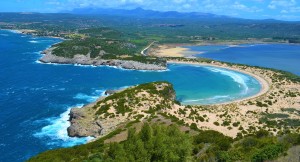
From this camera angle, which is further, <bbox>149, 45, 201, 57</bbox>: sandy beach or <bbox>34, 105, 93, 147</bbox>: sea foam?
<bbox>149, 45, 201, 57</bbox>: sandy beach

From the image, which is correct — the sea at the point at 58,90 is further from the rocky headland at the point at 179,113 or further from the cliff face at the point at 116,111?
the rocky headland at the point at 179,113

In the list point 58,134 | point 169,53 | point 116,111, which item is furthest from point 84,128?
point 169,53

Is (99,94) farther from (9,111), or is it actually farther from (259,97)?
(259,97)

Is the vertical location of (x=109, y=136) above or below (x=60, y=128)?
above

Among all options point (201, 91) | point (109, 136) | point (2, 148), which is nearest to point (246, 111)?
point (201, 91)

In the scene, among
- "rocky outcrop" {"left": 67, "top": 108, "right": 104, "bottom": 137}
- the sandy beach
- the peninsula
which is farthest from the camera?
the sandy beach

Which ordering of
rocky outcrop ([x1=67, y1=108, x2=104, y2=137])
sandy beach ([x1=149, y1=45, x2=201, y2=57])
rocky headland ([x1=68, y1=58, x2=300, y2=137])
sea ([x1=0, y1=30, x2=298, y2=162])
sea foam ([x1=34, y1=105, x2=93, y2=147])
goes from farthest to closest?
1. sandy beach ([x1=149, y1=45, x2=201, y2=57])
2. rocky headland ([x1=68, y1=58, x2=300, y2=137])
3. rocky outcrop ([x1=67, y1=108, x2=104, y2=137])
4. sea ([x1=0, y1=30, x2=298, y2=162])
5. sea foam ([x1=34, y1=105, x2=93, y2=147])

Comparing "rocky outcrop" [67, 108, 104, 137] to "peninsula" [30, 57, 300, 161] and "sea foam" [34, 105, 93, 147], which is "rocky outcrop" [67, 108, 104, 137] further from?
"sea foam" [34, 105, 93, 147]

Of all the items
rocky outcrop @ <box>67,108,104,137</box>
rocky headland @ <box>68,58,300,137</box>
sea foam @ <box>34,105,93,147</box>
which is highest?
rocky headland @ <box>68,58,300,137</box>

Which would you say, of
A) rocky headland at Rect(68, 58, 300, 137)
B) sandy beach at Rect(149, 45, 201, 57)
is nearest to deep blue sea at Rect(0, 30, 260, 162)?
rocky headland at Rect(68, 58, 300, 137)
